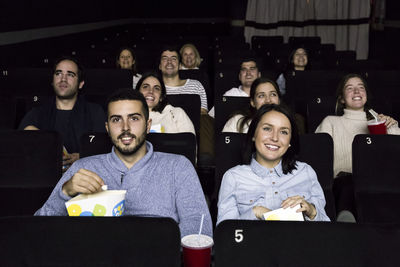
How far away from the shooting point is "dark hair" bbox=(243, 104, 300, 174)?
1932 millimetres

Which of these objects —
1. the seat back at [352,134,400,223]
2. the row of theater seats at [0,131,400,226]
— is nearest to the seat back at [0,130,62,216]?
the row of theater seats at [0,131,400,226]

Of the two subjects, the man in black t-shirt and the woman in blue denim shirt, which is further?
the man in black t-shirt

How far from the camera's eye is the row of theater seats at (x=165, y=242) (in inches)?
35.5

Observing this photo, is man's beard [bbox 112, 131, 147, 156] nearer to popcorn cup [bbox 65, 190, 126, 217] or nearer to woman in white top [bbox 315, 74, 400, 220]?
popcorn cup [bbox 65, 190, 126, 217]

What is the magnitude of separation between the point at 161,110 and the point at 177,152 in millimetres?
1003

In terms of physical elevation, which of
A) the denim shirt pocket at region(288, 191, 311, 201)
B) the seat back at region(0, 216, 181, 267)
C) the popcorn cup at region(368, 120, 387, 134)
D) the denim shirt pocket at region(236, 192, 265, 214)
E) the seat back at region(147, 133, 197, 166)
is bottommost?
the denim shirt pocket at region(236, 192, 265, 214)

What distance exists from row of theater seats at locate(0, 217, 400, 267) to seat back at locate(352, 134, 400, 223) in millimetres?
1319

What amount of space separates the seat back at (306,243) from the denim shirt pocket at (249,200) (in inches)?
37.4

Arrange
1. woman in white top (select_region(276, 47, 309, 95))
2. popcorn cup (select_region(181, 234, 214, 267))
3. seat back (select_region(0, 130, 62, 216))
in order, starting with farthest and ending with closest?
woman in white top (select_region(276, 47, 309, 95)), seat back (select_region(0, 130, 62, 216)), popcorn cup (select_region(181, 234, 214, 267))

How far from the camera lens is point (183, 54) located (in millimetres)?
4938

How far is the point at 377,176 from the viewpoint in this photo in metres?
2.20

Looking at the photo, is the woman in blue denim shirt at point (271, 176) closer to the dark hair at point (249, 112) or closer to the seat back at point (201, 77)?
the dark hair at point (249, 112)

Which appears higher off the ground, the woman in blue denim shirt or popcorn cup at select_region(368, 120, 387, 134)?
popcorn cup at select_region(368, 120, 387, 134)

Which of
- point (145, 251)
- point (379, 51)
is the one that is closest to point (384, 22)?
point (379, 51)
